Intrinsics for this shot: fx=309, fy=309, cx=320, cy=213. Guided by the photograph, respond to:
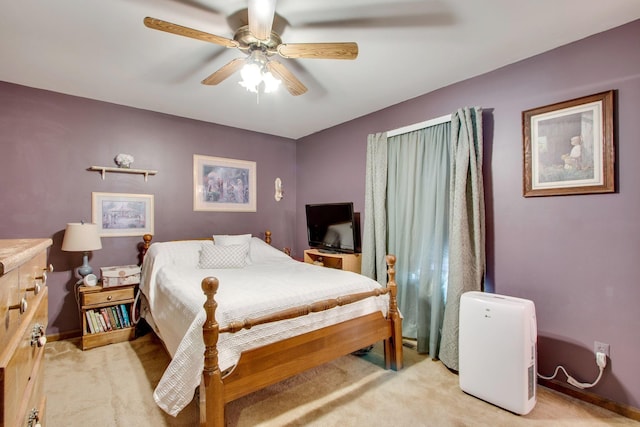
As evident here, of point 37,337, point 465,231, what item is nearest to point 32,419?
point 37,337

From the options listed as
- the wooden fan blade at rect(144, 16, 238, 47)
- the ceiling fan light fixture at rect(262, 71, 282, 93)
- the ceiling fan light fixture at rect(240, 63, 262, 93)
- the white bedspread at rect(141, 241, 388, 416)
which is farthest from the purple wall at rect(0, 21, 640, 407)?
the wooden fan blade at rect(144, 16, 238, 47)

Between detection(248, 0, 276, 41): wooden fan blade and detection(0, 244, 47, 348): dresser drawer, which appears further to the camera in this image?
detection(248, 0, 276, 41): wooden fan blade

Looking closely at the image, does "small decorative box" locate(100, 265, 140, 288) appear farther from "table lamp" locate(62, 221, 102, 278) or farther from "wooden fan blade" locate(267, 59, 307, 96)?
"wooden fan blade" locate(267, 59, 307, 96)

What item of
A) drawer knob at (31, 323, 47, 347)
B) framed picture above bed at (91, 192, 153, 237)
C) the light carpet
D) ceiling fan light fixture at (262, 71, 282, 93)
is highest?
ceiling fan light fixture at (262, 71, 282, 93)

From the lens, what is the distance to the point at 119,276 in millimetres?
3086

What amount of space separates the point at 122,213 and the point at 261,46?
258 cm

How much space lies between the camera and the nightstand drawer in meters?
2.93

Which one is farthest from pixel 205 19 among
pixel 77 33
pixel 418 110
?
pixel 418 110

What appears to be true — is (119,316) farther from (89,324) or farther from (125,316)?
(89,324)

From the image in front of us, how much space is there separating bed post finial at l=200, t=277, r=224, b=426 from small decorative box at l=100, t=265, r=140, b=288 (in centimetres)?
201

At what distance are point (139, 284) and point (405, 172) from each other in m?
3.04

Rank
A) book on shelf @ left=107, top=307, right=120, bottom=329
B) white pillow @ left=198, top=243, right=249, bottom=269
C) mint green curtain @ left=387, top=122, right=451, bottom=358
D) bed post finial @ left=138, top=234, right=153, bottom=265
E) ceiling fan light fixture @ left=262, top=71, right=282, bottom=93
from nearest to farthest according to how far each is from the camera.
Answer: ceiling fan light fixture @ left=262, top=71, right=282, bottom=93
mint green curtain @ left=387, top=122, right=451, bottom=358
book on shelf @ left=107, top=307, right=120, bottom=329
white pillow @ left=198, top=243, right=249, bottom=269
bed post finial @ left=138, top=234, right=153, bottom=265

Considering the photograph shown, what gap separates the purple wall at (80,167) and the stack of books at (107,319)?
41 cm

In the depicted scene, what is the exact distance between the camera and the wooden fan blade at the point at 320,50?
183cm
